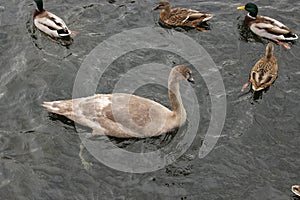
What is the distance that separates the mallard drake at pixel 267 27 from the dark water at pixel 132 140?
0.94ft

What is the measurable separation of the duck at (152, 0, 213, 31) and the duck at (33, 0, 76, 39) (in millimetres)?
3012

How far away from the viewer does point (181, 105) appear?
37.3 feet

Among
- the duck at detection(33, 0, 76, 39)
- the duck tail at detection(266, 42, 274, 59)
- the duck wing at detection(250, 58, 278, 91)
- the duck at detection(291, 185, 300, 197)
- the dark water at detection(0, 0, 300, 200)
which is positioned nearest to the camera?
the duck at detection(291, 185, 300, 197)

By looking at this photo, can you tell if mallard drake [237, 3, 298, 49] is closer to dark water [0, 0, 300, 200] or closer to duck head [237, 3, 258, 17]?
duck head [237, 3, 258, 17]

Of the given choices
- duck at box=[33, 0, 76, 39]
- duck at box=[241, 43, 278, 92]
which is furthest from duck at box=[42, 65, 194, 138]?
duck at box=[33, 0, 76, 39]

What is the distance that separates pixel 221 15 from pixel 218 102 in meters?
4.10

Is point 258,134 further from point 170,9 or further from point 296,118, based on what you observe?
point 170,9

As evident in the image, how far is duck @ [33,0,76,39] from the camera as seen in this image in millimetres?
14421

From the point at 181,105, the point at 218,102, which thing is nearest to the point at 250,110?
the point at 218,102

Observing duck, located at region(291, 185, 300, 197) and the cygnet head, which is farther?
the cygnet head

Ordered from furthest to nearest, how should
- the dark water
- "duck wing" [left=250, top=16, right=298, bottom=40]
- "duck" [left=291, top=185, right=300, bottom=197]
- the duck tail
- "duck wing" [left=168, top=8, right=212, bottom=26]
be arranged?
"duck wing" [left=168, top=8, right=212, bottom=26] → "duck wing" [left=250, top=16, right=298, bottom=40] → the duck tail → the dark water → "duck" [left=291, top=185, right=300, bottom=197]

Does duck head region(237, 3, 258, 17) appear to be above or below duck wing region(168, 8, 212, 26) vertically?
above

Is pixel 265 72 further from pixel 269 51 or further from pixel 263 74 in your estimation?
pixel 269 51

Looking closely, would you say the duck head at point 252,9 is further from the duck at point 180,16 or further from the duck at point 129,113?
the duck at point 129,113
